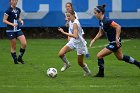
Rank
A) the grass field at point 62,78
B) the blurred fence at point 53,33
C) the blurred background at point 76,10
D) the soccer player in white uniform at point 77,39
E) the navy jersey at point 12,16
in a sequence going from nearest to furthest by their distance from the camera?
the grass field at point 62,78 → the soccer player in white uniform at point 77,39 → the navy jersey at point 12,16 → the blurred background at point 76,10 → the blurred fence at point 53,33

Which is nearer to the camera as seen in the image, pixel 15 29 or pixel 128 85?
pixel 128 85

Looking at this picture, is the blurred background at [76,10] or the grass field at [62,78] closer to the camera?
the grass field at [62,78]

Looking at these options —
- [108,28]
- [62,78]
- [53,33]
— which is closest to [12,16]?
[62,78]

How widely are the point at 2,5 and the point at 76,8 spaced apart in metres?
4.36

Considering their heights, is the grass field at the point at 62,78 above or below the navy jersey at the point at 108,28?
below

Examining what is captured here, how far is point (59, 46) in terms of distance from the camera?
26453 millimetres

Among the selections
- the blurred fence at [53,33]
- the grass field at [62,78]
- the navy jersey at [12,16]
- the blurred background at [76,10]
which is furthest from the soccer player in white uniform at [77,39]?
the blurred fence at [53,33]

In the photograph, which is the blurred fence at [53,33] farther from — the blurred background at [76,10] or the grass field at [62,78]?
the grass field at [62,78]

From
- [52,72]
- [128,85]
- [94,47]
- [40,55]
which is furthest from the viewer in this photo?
[94,47]

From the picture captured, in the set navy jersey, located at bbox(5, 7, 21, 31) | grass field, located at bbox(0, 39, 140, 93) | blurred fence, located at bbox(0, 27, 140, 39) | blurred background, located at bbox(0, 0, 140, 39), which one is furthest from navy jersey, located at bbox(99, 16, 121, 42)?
blurred fence, located at bbox(0, 27, 140, 39)

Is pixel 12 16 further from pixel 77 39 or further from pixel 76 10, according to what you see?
pixel 76 10

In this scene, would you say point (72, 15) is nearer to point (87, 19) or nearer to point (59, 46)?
point (59, 46)

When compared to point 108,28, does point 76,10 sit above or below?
below

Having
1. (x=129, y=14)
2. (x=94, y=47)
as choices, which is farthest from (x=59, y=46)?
(x=129, y=14)
